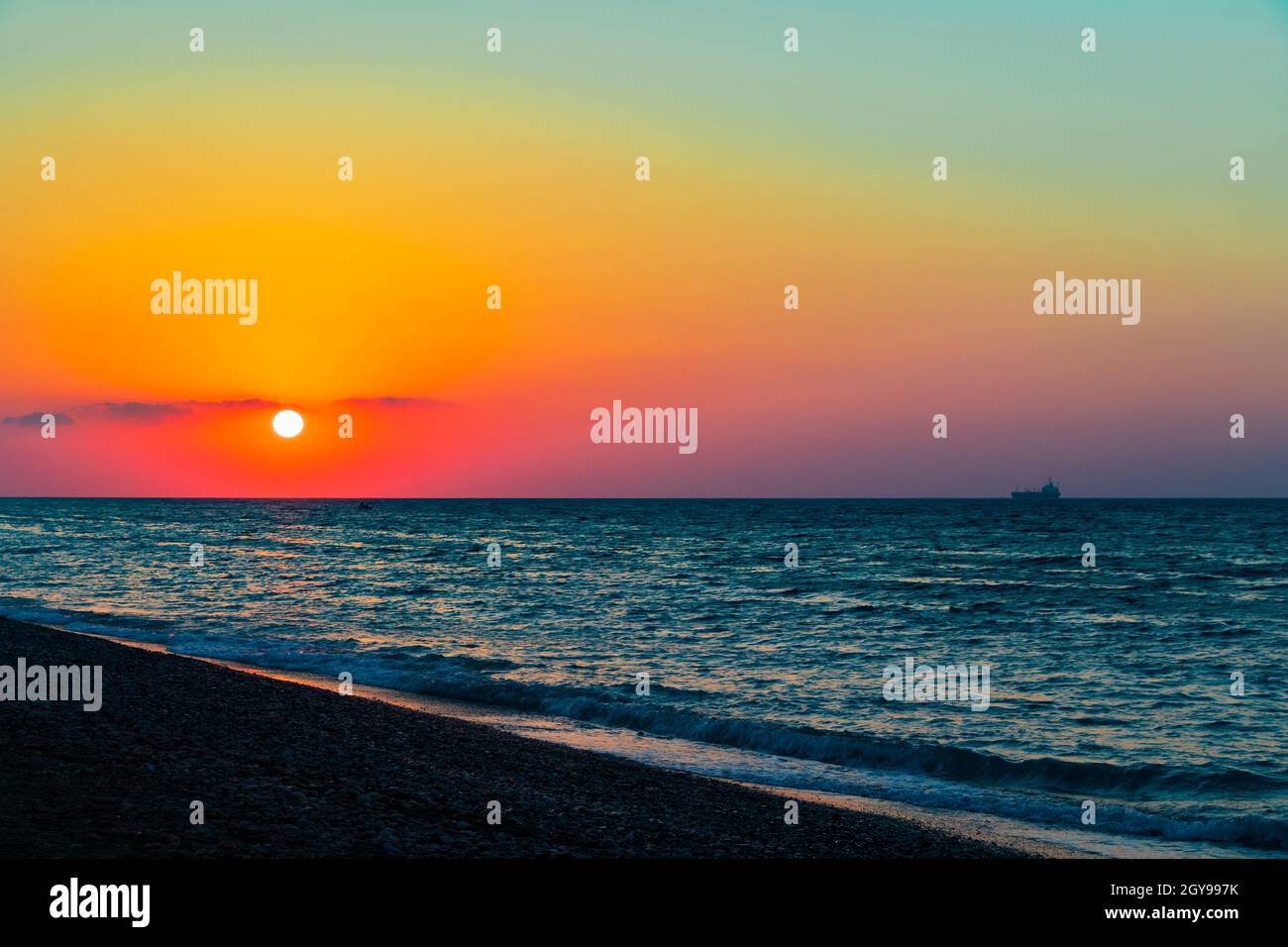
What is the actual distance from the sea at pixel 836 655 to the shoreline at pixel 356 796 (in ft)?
7.78

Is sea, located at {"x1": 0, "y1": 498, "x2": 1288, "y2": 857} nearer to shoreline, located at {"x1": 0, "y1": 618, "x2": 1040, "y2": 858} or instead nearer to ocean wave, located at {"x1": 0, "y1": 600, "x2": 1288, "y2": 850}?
ocean wave, located at {"x1": 0, "y1": 600, "x2": 1288, "y2": 850}

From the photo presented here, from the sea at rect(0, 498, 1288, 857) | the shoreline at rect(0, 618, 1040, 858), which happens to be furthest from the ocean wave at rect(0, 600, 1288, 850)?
the shoreline at rect(0, 618, 1040, 858)

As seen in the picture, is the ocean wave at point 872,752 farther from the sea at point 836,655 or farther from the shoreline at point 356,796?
the shoreline at point 356,796

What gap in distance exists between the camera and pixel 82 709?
1464cm

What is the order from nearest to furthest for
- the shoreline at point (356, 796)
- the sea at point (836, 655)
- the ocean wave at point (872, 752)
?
1. the shoreline at point (356, 796)
2. the ocean wave at point (872, 752)
3. the sea at point (836, 655)

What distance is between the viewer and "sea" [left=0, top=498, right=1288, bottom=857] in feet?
52.3

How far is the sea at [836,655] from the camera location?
628 inches

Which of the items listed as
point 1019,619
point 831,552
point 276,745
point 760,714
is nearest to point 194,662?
point 276,745

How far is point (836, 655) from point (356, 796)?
19.8m

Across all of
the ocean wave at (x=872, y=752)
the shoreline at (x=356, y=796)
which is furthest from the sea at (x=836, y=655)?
the shoreline at (x=356, y=796)
